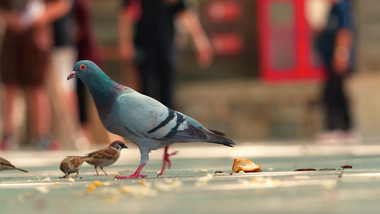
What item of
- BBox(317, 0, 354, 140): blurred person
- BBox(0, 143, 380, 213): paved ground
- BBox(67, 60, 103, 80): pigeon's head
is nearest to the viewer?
BBox(0, 143, 380, 213): paved ground

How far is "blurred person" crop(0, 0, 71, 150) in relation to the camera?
11.0 meters

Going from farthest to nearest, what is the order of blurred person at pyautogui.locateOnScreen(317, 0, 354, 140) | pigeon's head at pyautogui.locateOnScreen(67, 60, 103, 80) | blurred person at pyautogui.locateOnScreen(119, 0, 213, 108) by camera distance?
blurred person at pyautogui.locateOnScreen(317, 0, 354, 140) < blurred person at pyautogui.locateOnScreen(119, 0, 213, 108) < pigeon's head at pyautogui.locateOnScreen(67, 60, 103, 80)

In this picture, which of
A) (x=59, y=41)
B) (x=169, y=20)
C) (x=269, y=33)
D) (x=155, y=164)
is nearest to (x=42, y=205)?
(x=155, y=164)

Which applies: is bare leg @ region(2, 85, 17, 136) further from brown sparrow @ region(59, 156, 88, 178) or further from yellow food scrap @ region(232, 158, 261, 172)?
yellow food scrap @ region(232, 158, 261, 172)

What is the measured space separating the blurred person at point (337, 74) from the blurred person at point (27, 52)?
3.57 metres

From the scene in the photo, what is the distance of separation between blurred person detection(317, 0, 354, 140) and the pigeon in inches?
268

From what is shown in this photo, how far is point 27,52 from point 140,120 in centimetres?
575

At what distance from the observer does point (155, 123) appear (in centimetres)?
575

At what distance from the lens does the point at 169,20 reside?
10.5m

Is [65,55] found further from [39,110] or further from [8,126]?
[8,126]

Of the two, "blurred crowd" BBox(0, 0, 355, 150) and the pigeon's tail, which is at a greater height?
"blurred crowd" BBox(0, 0, 355, 150)

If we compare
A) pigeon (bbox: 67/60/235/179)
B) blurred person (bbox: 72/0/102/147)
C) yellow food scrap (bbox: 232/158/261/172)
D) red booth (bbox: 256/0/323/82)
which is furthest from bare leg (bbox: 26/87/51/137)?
red booth (bbox: 256/0/323/82)

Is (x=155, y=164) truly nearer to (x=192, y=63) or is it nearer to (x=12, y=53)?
(x=12, y=53)

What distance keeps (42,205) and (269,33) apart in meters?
13.7
